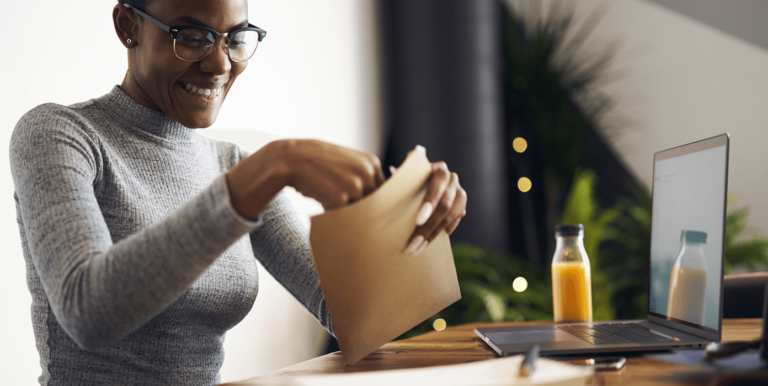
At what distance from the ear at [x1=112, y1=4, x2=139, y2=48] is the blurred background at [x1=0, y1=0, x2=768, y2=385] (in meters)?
0.92

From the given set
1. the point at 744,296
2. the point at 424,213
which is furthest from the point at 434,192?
the point at 744,296

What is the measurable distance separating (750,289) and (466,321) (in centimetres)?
121

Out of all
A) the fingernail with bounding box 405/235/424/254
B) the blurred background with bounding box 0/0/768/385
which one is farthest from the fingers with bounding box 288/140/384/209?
the blurred background with bounding box 0/0/768/385

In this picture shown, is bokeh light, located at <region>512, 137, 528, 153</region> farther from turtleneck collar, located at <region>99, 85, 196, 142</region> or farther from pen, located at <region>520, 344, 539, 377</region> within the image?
pen, located at <region>520, 344, 539, 377</region>

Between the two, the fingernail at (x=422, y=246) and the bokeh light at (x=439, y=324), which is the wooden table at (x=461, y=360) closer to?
the fingernail at (x=422, y=246)

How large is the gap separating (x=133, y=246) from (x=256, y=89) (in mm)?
1153

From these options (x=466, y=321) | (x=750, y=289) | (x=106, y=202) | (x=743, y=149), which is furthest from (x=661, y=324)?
(x=743, y=149)

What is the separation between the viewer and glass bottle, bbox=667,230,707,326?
2.65 feet

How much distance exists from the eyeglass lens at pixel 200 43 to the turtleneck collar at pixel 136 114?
134 mm

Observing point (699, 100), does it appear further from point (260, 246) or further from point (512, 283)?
point (260, 246)

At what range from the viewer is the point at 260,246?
1072 mm

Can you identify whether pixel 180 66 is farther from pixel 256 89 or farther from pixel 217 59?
pixel 256 89

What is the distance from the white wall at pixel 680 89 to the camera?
251 centimetres

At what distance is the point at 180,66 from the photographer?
88 cm
